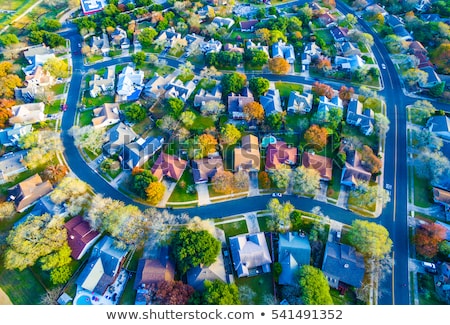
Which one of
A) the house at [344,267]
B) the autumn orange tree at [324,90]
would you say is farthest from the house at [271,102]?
the house at [344,267]

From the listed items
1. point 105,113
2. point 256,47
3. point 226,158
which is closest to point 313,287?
point 226,158

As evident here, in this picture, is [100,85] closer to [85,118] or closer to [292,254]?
[85,118]

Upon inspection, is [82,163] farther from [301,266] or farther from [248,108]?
[301,266]

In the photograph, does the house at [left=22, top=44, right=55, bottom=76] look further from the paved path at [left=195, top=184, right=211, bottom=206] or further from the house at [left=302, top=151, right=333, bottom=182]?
the house at [left=302, top=151, right=333, bottom=182]

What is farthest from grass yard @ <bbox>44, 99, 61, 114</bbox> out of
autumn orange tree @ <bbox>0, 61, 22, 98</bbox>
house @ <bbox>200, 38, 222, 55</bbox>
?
house @ <bbox>200, 38, 222, 55</bbox>

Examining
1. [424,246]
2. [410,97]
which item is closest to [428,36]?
[410,97]

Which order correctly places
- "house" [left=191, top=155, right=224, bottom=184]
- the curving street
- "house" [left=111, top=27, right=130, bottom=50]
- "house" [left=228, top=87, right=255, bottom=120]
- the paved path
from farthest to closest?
1. "house" [left=111, top=27, right=130, bottom=50]
2. "house" [left=228, top=87, right=255, bottom=120]
3. "house" [left=191, top=155, right=224, bottom=184]
4. the paved path
5. the curving street

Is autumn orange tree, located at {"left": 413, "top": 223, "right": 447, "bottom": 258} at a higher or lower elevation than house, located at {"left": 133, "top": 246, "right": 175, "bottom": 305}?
higher
